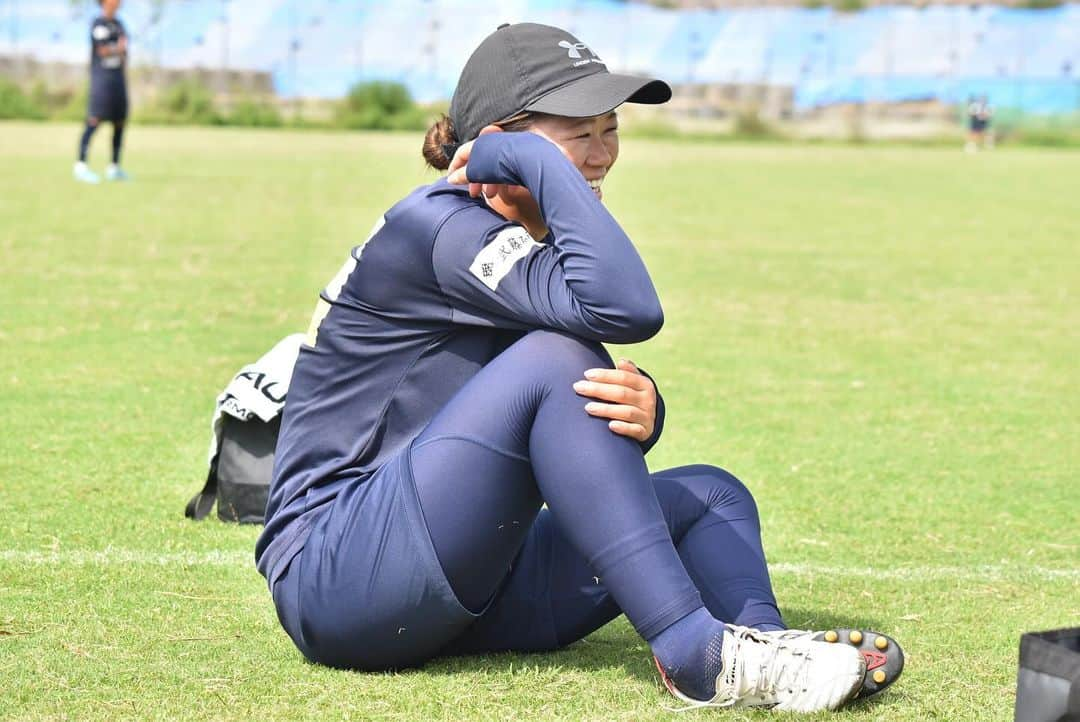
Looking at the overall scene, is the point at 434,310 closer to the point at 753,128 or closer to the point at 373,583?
the point at 373,583

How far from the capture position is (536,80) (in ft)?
10.4

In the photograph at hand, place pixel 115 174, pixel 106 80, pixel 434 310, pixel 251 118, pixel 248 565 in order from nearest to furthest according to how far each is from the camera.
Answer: pixel 434 310 → pixel 248 565 → pixel 106 80 → pixel 115 174 → pixel 251 118

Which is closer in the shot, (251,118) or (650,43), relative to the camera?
(251,118)

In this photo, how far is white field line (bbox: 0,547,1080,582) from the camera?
13.4 feet

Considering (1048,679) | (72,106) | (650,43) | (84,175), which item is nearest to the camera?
(1048,679)

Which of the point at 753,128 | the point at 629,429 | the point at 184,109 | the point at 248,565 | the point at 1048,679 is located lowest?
the point at 184,109

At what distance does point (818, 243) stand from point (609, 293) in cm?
1154

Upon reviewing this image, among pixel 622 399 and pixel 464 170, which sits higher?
pixel 464 170

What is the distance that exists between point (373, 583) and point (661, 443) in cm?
301

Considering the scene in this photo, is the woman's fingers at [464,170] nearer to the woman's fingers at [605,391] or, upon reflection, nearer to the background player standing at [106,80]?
the woman's fingers at [605,391]

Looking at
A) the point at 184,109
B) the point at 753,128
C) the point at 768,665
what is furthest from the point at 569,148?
the point at 753,128

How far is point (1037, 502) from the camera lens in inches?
203

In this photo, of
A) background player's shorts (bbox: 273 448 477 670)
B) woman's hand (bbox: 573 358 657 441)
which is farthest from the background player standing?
woman's hand (bbox: 573 358 657 441)

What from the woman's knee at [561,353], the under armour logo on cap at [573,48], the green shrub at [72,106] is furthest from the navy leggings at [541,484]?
the green shrub at [72,106]
